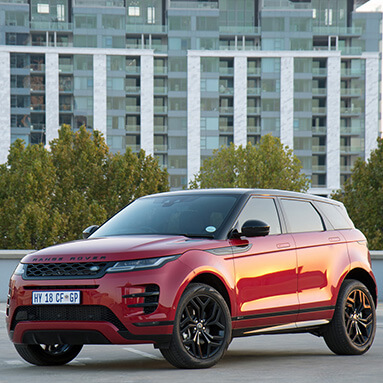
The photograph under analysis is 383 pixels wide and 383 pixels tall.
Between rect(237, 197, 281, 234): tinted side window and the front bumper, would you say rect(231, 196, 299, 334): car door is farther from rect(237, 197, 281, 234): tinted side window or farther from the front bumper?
the front bumper

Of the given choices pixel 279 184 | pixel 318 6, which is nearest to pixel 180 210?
pixel 279 184

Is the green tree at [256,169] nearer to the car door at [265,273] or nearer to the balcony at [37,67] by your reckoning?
the balcony at [37,67]

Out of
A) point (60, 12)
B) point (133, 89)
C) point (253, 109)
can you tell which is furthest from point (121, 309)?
point (60, 12)

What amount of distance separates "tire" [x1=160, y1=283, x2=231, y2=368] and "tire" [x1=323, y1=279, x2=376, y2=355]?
Answer: 1784 millimetres

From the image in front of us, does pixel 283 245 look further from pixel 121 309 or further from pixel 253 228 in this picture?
pixel 121 309

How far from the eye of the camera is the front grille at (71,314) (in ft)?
25.1

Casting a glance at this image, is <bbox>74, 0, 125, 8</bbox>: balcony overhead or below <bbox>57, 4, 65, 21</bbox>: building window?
overhead

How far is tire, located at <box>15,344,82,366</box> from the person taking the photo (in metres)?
8.61

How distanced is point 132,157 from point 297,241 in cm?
5773

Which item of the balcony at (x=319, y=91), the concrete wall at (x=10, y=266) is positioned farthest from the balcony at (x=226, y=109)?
the concrete wall at (x=10, y=266)

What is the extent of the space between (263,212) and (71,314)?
2375mm

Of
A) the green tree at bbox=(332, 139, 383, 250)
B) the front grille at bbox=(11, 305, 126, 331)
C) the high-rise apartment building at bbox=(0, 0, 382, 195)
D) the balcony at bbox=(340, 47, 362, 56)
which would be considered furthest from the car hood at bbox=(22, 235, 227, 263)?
the balcony at bbox=(340, 47, 362, 56)

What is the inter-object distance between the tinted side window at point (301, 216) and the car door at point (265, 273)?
21cm

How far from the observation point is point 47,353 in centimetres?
878
